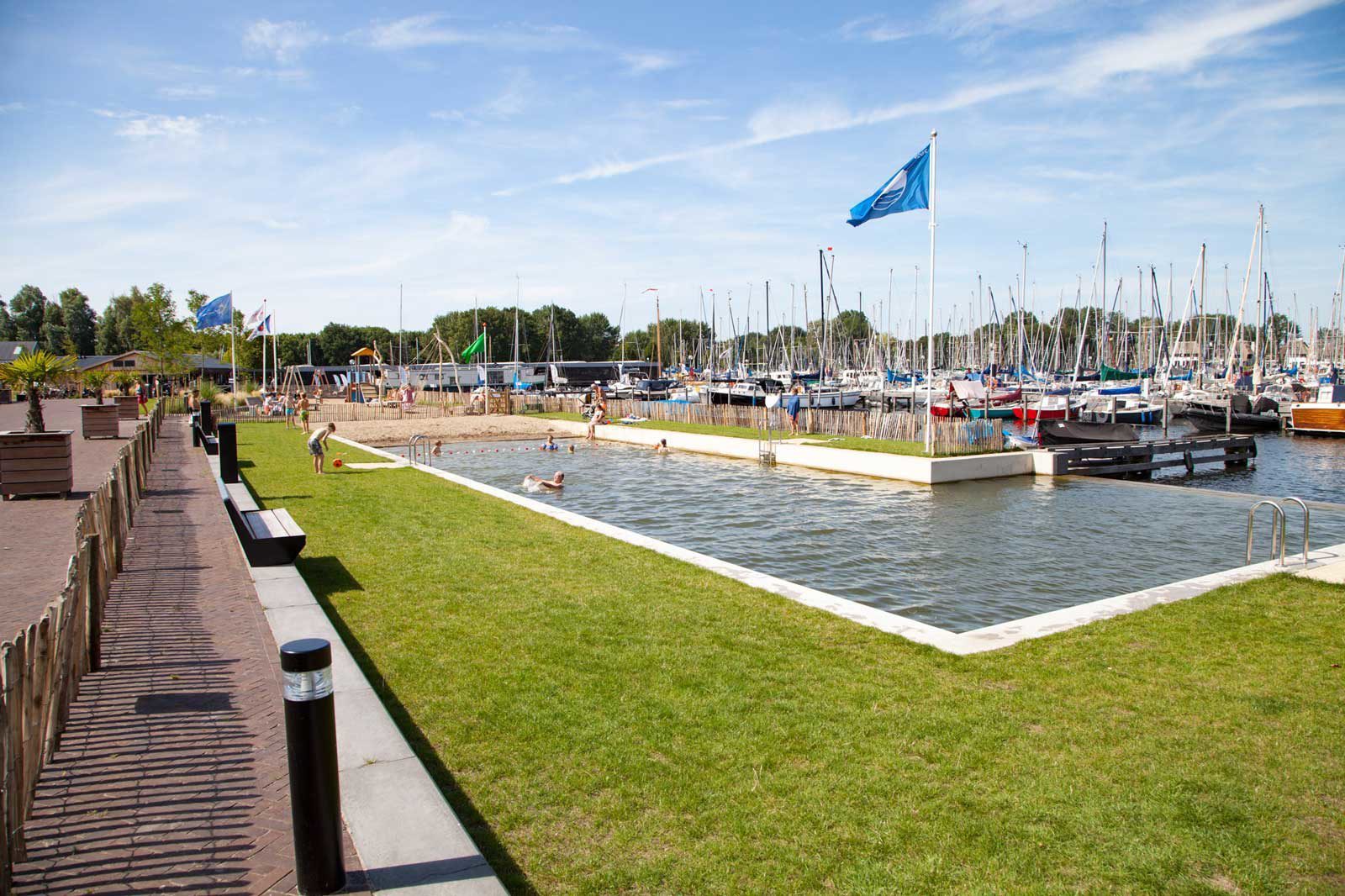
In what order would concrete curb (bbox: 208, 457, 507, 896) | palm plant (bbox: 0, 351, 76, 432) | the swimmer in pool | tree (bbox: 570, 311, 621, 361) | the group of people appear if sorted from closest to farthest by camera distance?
concrete curb (bbox: 208, 457, 507, 896) < palm plant (bbox: 0, 351, 76, 432) < the swimmer in pool < the group of people < tree (bbox: 570, 311, 621, 361)

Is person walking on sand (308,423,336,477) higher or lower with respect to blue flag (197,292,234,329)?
lower

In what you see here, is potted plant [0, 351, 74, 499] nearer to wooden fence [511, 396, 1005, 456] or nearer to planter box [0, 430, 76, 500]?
planter box [0, 430, 76, 500]

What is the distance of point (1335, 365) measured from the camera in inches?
2648

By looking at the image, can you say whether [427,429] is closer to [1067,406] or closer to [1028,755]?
[1067,406]

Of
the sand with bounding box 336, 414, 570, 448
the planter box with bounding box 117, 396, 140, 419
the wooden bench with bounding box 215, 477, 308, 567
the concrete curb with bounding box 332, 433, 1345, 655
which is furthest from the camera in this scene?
the planter box with bounding box 117, 396, 140, 419

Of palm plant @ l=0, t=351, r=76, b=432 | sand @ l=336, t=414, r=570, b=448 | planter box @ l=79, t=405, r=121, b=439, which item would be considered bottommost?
sand @ l=336, t=414, r=570, b=448

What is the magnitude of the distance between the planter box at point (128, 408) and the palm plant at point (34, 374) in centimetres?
2336

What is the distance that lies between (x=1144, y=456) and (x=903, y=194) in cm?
1191

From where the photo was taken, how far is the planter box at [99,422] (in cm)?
2930

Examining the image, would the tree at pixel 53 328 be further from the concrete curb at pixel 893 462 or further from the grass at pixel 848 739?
the grass at pixel 848 739

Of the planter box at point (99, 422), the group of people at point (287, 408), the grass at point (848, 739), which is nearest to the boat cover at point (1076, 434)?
the grass at point (848, 739)

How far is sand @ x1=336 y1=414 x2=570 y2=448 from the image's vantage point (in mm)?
36094

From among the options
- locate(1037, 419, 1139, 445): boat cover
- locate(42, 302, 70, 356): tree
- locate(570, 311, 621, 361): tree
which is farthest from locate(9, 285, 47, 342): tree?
locate(1037, 419, 1139, 445): boat cover

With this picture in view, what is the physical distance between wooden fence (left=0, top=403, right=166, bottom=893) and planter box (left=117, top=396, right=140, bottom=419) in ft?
130
